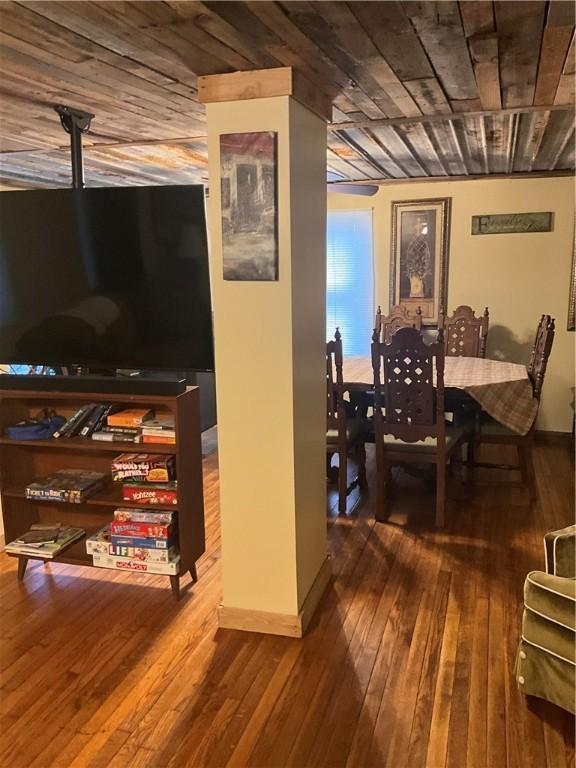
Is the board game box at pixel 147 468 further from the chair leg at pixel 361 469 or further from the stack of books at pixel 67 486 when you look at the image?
the chair leg at pixel 361 469

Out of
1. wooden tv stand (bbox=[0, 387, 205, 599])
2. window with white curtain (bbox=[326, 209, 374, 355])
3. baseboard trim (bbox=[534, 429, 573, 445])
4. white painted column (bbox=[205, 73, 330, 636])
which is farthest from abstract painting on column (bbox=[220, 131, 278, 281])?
baseboard trim (bbox=[534, 429, 573, 445])

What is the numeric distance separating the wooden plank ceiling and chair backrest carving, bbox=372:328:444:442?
114 cm

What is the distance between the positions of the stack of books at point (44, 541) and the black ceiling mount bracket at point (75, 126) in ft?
5.56

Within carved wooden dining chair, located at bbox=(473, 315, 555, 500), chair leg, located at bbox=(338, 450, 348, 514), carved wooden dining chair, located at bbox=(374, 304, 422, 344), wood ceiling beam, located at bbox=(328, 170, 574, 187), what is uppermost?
wood ceiling beam, located at bbox=(328, 170, 574, 187)

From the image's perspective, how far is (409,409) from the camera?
11.7ft

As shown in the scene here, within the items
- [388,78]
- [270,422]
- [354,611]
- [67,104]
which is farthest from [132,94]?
[354,611]

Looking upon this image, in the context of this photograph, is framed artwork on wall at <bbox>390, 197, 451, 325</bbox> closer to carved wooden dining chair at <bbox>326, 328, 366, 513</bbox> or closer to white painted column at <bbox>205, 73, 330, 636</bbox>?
carved wooden dining chair at <bbox>326, 328, 366, 513</bbox>

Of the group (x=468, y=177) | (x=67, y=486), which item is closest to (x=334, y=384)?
(x=67, y=486)

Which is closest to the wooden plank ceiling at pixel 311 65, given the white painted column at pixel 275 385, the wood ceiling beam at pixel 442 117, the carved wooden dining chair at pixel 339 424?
the wood ceiling beam at pixel 442 117

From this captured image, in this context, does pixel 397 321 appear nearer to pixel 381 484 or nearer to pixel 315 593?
pixel 381 484

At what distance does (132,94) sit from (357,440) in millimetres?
2395

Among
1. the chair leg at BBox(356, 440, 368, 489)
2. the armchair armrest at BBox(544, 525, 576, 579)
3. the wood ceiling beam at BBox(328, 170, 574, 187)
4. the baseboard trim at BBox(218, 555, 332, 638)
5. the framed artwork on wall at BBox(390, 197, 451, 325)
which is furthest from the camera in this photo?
the framed artwork on wall at BBox(390, 197, 451, 325)

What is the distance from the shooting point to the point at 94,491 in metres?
3.04

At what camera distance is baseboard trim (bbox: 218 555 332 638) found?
8.36 ft
